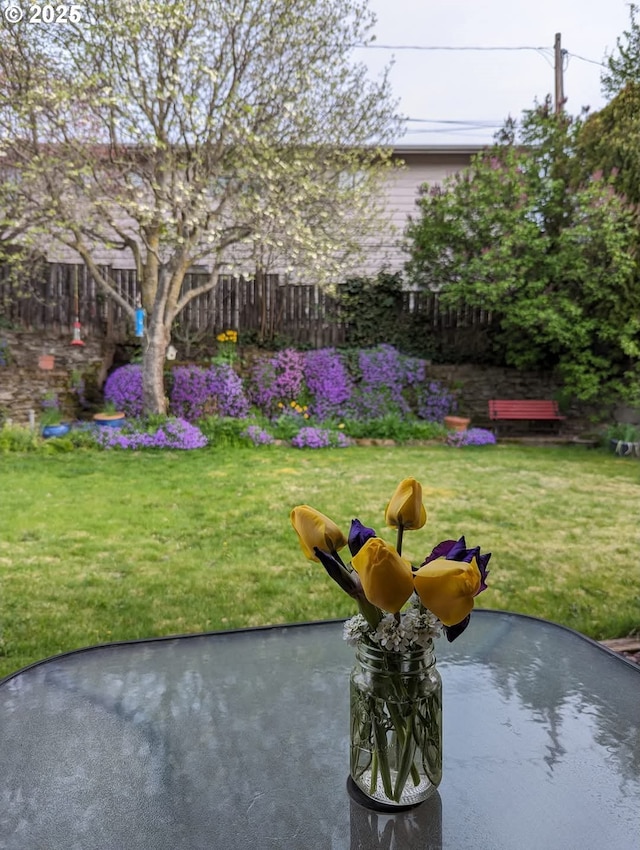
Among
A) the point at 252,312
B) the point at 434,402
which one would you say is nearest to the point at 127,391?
the point at 252,312

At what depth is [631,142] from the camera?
565 centimetres

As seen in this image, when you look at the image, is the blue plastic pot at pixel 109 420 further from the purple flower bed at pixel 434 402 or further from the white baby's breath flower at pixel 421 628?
the white baby's breath flower at pixel 421 628

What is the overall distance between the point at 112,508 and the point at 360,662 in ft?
10.1

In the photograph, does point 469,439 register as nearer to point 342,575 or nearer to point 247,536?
point 247,536

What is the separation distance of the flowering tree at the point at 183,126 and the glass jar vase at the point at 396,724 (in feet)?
15.5

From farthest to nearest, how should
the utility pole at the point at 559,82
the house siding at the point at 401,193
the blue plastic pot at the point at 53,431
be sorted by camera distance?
the house siding at the point at 401,193 < the utility pole at the point at 559,82 < the blue plastic pot at the point at 53,431

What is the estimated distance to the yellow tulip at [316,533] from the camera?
→ 2.29ft

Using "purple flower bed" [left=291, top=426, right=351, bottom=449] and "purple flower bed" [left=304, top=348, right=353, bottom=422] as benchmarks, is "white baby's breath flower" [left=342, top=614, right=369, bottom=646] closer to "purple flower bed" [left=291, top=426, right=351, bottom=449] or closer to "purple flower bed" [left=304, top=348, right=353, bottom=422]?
"purple flower bed" [left=291, top=426, right=351, bottom=449]

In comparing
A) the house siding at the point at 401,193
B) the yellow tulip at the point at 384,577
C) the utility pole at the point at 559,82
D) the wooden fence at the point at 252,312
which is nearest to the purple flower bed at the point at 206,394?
the wooden fence at the point at 252,312

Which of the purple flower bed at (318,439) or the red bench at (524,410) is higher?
the red bench at (524,410)

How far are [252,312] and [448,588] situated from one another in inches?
277

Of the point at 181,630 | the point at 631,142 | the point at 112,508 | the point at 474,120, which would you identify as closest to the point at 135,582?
the point at 181,630

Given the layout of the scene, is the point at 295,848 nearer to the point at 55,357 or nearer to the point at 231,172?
the point at 231,172

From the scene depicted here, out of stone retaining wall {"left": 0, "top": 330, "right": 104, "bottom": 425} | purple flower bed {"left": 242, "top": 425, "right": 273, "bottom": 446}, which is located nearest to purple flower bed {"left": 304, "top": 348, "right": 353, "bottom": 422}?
purple flower bed {"left": 242, "top": 425, "right": 273, "bottom": 446}
